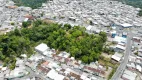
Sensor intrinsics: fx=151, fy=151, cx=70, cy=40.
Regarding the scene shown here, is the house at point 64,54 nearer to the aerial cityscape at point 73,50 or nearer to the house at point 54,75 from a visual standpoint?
the aerial cityscape at point 73,50

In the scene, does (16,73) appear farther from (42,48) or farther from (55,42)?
(55,42)

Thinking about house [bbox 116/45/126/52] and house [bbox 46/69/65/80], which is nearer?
house [bbox 46/69/65/80]

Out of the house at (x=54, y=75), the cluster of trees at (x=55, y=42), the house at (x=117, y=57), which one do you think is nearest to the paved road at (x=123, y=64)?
the house at (x=117, y=57)

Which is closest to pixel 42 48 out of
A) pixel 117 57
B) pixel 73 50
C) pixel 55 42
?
pixel 55 42

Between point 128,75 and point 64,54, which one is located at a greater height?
point 64,54

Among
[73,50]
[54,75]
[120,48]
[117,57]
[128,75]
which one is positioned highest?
[120,48]

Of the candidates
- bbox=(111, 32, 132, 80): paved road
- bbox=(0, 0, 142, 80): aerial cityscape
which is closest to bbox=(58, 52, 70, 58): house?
bbox=(0, 0, 142, 80): aerial cityscape

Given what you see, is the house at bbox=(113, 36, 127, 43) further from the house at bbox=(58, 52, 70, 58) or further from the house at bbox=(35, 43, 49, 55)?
the house at bbox=(35, 43, 49, 55)

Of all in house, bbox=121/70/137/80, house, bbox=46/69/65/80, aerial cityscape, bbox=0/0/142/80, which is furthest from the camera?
aerial cityscape, bbox=0/0/142/80
